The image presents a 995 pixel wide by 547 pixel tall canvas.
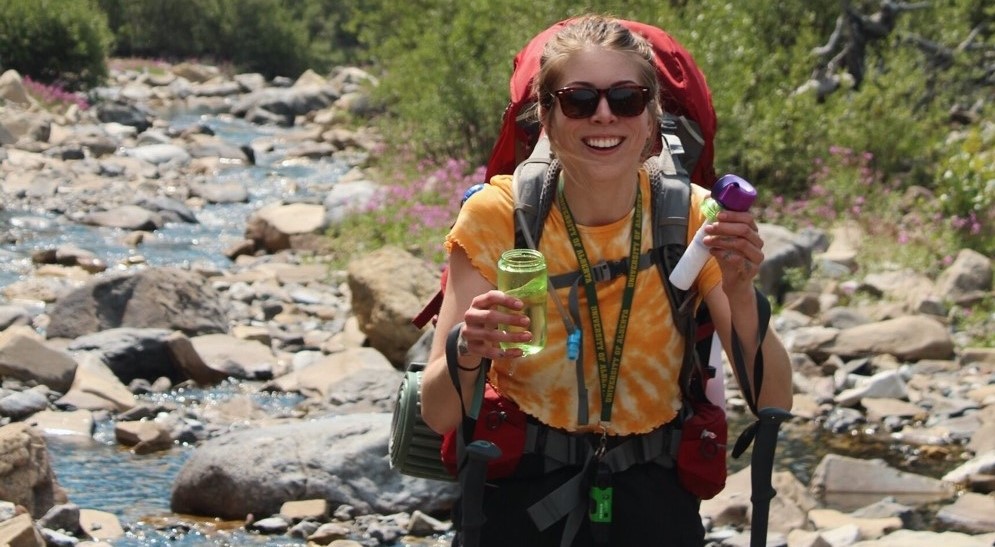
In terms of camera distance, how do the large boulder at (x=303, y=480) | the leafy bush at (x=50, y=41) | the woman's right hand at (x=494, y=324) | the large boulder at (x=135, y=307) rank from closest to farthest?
the woman's right hand at (x=494, y=324) < the large boulder at (x=303, y=480) < the large boulder at (x=135, y=307) < the leafy bush at (x=50, y=41)

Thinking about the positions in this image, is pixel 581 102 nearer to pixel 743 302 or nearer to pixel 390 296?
pixel 743 302

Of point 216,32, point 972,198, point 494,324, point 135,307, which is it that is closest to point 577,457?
point 494,324

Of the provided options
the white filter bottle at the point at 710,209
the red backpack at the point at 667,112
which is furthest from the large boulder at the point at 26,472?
the white filter bottle at the point at 710,209

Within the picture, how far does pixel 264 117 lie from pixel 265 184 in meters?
9.30

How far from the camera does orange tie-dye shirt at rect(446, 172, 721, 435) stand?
8.75 feet

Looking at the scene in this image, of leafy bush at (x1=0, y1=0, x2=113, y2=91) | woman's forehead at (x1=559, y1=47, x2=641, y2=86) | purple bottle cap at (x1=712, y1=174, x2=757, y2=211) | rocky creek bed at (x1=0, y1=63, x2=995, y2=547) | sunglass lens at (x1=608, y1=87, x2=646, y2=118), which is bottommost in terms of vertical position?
leafy bush at (x1=0, y1=0, x2=113, y2=91)

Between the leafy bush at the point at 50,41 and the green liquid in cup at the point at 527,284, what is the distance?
26200 mm

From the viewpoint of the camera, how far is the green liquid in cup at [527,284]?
8.13 ft

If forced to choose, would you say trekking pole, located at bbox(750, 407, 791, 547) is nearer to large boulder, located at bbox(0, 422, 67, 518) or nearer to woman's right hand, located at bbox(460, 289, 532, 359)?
woman's right hand, located at bbox(460, 289, 532, 359)

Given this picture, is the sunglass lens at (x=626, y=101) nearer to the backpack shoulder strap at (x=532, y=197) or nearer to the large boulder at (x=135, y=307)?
the backpack shoulder strap at (x=532, y=197)

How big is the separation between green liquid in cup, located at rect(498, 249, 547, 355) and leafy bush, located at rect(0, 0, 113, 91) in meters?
26.2

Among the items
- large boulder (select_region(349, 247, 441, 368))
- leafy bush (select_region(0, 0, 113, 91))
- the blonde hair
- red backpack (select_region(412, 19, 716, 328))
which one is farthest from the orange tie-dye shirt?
leafy bush (select_region(0, 0, 113, 91))

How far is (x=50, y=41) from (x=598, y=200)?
26.8 meters

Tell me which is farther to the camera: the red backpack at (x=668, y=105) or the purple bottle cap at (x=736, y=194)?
the red backpack at (x=668, y=105)
